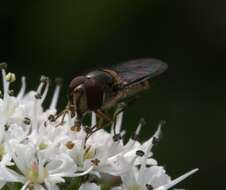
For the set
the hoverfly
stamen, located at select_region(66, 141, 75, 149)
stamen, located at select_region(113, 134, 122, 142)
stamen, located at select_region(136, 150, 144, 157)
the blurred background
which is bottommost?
the blurred background

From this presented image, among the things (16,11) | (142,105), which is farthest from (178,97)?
(16,11)

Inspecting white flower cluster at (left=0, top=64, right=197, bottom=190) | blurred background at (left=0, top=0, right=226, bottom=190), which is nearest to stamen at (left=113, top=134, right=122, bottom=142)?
white flower cluster at (left=0, top=64, right=197, bottom=190)

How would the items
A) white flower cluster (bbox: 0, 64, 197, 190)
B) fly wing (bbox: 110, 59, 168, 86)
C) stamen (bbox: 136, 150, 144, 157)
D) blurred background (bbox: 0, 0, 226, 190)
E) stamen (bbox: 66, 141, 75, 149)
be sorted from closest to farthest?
white flower cluster (bbox: 0, 64, 197, 190) < stamen (bbox: 66, 141, 75, 149) < stamen (bbox: 136, 150, 144, 157) < fly wing (bbox: 110, 59, 168, 86) < blurred background (bbox: 0, 0, 226, 190)

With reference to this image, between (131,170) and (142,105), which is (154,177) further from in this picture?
(142,105)

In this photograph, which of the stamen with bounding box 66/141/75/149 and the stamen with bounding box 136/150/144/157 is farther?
the stamen with bounding box 136/150/144/157

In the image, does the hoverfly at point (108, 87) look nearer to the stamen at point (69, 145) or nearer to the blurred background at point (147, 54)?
the stamen at point (69, 145)

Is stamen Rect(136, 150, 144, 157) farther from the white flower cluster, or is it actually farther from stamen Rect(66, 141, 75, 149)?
stamen Rect(66, 141, 75, 149)
